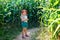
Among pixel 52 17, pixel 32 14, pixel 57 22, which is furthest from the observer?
pixel 32 14

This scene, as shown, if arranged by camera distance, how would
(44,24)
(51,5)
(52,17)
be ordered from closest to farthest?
(52,17) → (51,5) → (44,24)

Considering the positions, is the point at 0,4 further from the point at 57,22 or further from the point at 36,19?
the point at 57,22

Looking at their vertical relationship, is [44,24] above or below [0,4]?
below

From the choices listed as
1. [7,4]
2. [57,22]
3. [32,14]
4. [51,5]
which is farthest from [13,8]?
[57,22]

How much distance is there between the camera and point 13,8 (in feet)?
33.5

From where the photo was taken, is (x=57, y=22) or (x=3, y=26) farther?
(x=3, y=26)

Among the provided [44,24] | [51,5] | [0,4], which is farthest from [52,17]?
[0,4]

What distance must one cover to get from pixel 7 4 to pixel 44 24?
2232 millimetres

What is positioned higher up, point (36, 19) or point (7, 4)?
point (7, 4)

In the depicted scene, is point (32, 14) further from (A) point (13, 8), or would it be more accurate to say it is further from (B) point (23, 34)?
(B) point (23, 34)

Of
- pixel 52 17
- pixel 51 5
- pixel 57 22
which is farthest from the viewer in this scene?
pixel 51 5

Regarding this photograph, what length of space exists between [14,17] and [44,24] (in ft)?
7.05

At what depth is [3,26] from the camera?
9633 millimetres

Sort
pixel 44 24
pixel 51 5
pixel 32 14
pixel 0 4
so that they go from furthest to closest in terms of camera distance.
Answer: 1. pixel 32 14
2. pixel 0 4
3. pixel 44 24
4. pixel 51 5
